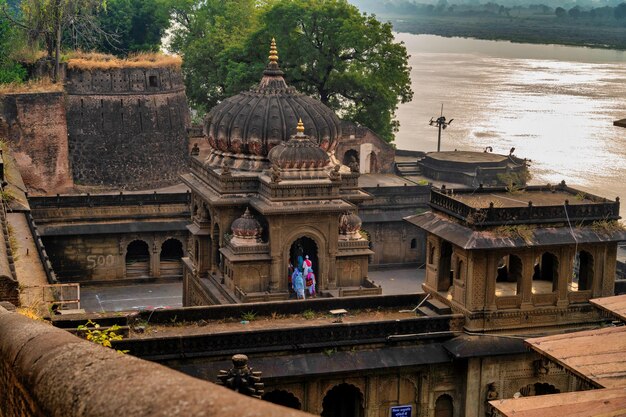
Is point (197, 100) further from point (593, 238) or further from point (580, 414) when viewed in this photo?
point (580, 414)

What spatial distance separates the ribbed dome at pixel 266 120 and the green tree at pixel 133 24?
24.2m

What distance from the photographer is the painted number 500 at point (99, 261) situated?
→ 3105 cm

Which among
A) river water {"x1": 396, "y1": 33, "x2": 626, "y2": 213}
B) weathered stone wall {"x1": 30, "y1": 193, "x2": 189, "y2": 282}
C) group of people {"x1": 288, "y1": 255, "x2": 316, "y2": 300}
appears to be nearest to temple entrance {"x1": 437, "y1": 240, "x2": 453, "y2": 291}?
group of people {"x1": 288, "y1": 255, "x2": 316, "y2": 300}

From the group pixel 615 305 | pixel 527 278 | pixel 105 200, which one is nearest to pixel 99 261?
pixel 105 200

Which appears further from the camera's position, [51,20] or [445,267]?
[51,20]

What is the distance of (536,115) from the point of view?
5091 centimetres

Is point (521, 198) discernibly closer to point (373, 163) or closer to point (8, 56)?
point (373, 163)

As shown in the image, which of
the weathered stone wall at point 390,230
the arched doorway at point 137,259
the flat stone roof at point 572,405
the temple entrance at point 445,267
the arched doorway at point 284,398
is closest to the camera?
the flat stone roof at point 572,405

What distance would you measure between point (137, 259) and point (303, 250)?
33.7 feet

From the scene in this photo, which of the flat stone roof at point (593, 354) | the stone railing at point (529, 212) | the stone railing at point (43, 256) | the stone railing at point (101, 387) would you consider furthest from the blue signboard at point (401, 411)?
the stone railing at point (101, 387)

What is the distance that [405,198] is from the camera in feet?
112

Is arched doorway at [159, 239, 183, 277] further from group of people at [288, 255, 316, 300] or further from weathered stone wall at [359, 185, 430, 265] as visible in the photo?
group of people at [288, 255, 316, 300]

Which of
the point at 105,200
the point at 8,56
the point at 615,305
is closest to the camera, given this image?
the point at 615,305

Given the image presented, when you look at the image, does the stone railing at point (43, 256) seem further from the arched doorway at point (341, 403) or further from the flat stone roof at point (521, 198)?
the flat stone roof at point (521, 198)
